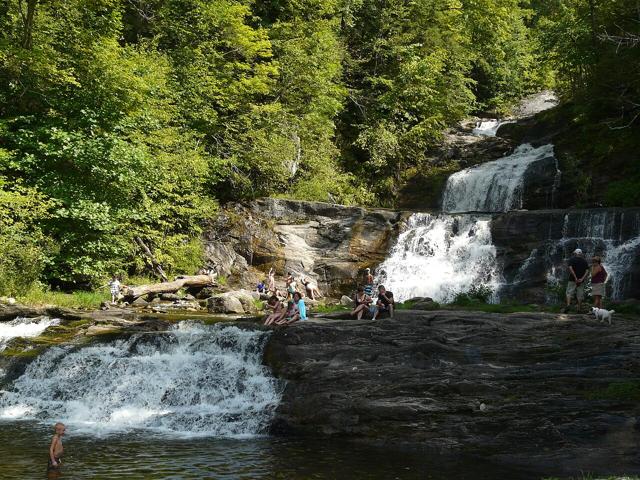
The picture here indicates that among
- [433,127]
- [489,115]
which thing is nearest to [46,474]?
[433,127]

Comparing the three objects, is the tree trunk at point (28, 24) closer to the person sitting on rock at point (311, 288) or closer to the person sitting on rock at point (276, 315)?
the person sitting on rock at point (311, 288)

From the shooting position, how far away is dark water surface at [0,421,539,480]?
30.9 ft

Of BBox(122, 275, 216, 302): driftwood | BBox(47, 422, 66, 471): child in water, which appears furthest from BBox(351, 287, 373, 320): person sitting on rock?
BBox(122, 275, 216, 302): driftwood

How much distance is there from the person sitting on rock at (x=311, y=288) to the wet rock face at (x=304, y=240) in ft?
1.59

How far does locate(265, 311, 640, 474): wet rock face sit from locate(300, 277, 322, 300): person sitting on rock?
943cm

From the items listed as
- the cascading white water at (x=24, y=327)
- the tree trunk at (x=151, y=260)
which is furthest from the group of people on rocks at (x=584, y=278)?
the tree trunk at (x=151, y=260)

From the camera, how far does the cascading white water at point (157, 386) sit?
13242 mm

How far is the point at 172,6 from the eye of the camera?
32.7 meters

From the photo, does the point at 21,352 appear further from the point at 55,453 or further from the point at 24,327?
the point at 55,453

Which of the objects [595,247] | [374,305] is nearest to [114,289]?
[374,305]

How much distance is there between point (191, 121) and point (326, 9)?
1163cm

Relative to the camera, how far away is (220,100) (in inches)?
1253

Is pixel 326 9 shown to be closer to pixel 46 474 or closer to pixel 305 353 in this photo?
pixel 305 353

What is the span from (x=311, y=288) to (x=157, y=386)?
35.0 ft
